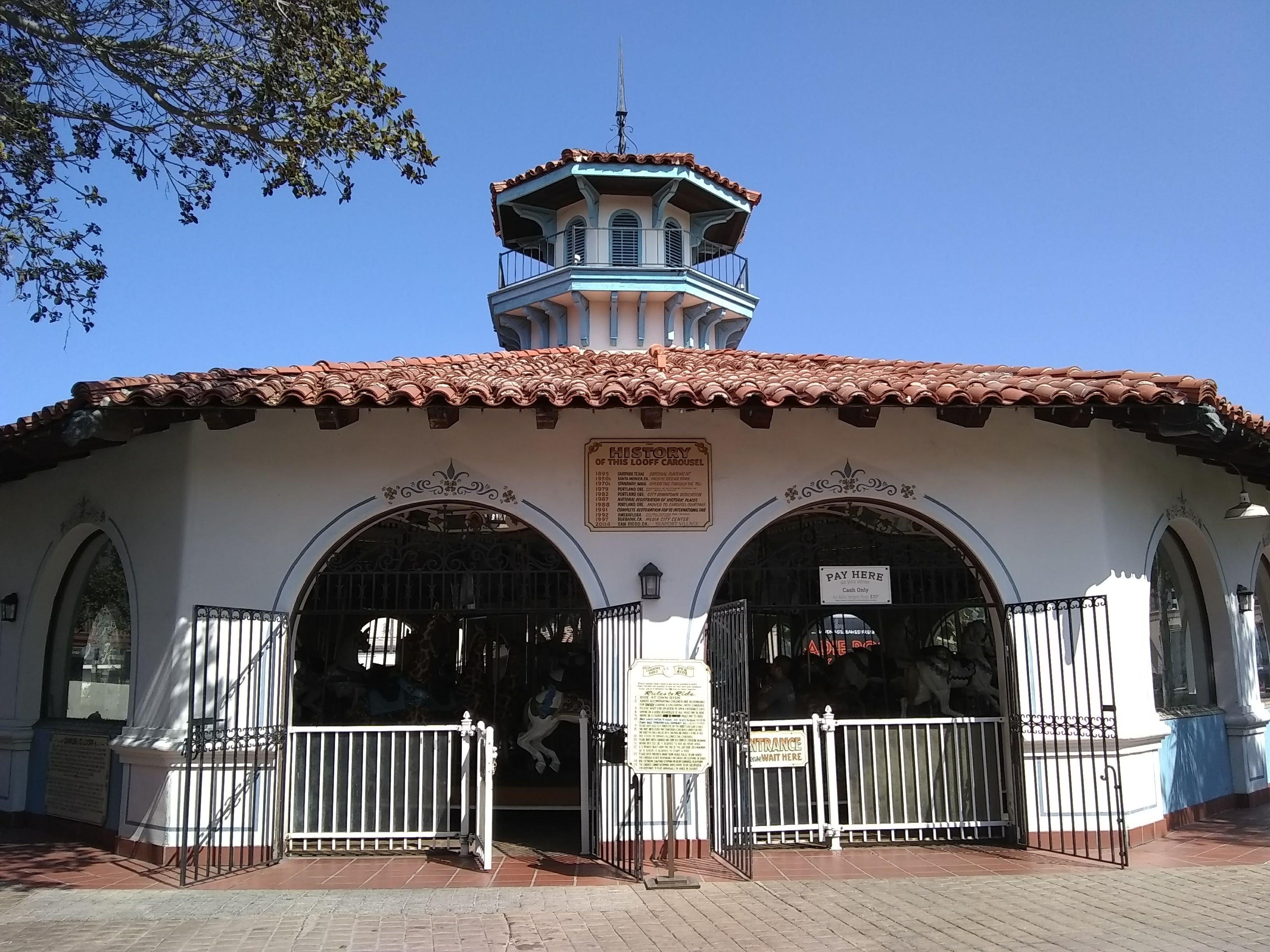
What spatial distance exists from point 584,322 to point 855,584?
870 cm

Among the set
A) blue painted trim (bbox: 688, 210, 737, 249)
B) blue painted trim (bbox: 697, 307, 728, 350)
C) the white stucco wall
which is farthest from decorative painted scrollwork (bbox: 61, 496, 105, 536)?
blue painted trim (bbox: 688, 210, 737, 249)

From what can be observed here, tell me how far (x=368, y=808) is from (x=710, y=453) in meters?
4.14

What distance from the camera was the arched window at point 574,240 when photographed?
16.2 meters

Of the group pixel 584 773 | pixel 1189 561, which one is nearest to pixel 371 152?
pixel 584 773

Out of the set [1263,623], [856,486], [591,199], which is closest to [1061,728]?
[856,486]

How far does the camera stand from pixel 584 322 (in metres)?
16.0

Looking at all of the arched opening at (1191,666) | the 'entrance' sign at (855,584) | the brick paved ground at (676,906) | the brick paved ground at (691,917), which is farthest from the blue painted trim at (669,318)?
the brick paved ground at (691,917)

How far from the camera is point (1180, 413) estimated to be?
7656mm

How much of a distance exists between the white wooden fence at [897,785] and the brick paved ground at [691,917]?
3.79 feet

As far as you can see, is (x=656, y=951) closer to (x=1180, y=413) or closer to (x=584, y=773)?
(x=584, y=773)

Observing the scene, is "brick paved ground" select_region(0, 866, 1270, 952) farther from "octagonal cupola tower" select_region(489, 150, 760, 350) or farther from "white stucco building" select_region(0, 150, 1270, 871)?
"octagonal cupola tower" select_region(489, 150, 760, 350)

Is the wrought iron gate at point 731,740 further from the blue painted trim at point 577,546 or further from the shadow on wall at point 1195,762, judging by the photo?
the shadow on wall at point 1195,762

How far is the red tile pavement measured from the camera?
7246mm

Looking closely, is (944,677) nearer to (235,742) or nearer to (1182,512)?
(1182,512)
